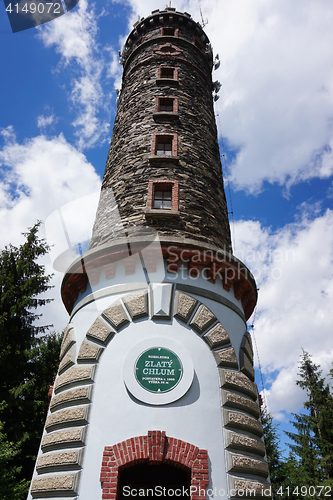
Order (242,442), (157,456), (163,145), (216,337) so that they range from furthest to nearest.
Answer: (163,145), (216,337), (242,442), (157,456)

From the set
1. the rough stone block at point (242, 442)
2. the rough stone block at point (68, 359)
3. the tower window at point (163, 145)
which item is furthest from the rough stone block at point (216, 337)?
the tower window at point (163, 145)

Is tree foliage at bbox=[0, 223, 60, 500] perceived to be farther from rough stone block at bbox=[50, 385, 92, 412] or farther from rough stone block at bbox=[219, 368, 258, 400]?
rough stone block at bbox=[219, 368, 258, 400]

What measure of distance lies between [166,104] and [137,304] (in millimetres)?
7871

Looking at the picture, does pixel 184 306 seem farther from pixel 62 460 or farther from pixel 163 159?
pixel 163 159

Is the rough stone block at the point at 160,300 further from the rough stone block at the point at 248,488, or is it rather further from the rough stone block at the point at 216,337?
the rough stone block at the point at 248,488

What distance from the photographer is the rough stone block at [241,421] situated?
6867 mm

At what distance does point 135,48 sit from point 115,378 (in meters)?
14.7

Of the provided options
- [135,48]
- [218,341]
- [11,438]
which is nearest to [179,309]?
[218,341]

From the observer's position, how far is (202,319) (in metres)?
7.90

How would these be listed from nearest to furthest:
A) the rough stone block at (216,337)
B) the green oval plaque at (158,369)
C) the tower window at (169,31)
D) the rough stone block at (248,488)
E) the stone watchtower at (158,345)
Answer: the rough stone block at (248,488) < the stone watchtower at (158,345) < the green oval plaque at (158,369) < the rough stone block at (216,337) < the tower window at (169,31)

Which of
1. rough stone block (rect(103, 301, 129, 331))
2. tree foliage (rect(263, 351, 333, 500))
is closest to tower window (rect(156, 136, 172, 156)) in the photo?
rough stone block (rect(103, 301, 129, 331))

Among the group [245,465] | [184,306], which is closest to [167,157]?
[184,306]

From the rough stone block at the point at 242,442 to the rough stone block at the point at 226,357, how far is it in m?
1.31

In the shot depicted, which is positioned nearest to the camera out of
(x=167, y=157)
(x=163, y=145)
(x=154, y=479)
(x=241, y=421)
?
(x=241, y=421)
